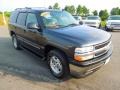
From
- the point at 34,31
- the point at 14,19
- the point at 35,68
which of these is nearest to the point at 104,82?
the point at 35,68

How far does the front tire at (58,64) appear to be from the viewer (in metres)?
4.54

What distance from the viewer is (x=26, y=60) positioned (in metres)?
6.49

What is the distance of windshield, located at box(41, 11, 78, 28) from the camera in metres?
5.34

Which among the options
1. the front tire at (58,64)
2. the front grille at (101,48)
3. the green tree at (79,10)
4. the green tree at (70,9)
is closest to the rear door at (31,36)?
the front tire at (58,64)

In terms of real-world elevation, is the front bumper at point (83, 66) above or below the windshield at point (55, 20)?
below

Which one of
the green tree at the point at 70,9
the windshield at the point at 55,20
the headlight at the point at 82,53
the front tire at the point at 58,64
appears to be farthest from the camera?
the green tree at the point at 70,9

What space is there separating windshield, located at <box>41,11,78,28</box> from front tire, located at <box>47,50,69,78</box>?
35.4 inches

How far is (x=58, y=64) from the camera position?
487 cm

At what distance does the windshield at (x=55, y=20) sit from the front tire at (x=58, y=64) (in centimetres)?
90

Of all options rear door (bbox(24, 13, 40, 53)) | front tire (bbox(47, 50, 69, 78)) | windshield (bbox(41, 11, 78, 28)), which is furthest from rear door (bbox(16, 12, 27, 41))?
front tire (bbox(47, 50, 69, 78))

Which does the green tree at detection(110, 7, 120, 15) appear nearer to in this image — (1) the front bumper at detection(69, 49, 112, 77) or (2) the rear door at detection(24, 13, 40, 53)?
(2) the rear door at detection(24, 13, 40, 53)

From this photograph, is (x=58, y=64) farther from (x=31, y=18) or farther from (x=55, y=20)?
(x=31, y=18)

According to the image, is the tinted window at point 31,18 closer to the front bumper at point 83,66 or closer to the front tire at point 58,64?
the front tire at point 58,64

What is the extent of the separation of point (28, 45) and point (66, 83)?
92.0 inches
